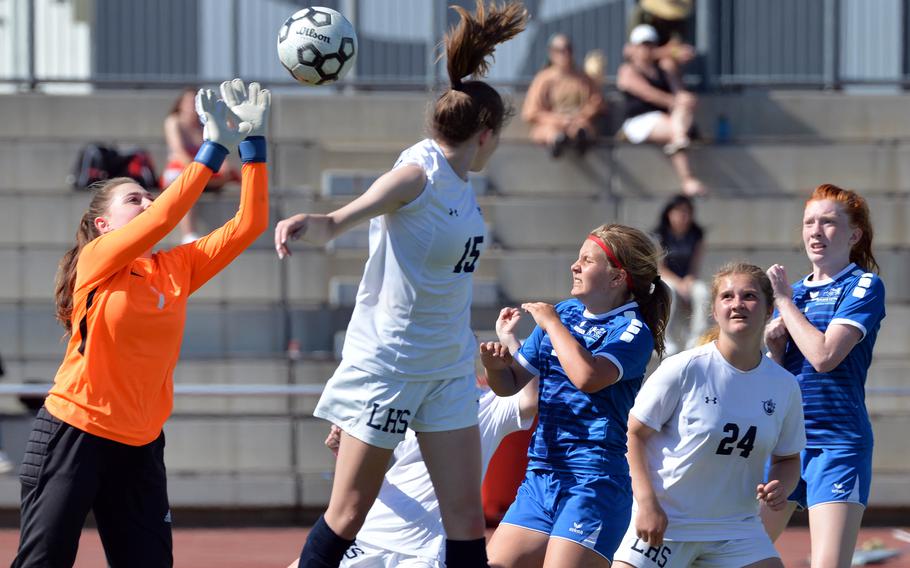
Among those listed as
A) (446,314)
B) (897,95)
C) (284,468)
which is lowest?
(284,468)

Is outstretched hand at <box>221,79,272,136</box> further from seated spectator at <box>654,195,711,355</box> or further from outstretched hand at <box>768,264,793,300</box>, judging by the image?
seated spectator at <box>654,195,711,355</box>

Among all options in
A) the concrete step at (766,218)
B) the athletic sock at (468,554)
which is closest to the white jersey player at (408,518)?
the athletic sock at (468,554)

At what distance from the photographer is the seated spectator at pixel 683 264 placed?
31.7 feet

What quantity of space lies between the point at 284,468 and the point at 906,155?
18.7 ft

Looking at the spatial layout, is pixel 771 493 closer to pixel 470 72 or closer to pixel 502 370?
pixel 502 370

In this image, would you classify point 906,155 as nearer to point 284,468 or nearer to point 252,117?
point 284,468

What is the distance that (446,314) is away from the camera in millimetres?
4211

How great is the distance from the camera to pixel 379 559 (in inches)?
188

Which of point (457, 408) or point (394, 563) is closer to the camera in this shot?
point (457, 408)

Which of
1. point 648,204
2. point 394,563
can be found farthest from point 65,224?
point 394,563

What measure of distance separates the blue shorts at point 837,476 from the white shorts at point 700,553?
1.83ft

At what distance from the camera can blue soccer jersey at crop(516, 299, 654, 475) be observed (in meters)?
4.38

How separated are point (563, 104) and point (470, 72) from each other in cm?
669

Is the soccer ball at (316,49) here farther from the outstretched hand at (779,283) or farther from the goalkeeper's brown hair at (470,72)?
the outstretched hand at (779,283)
